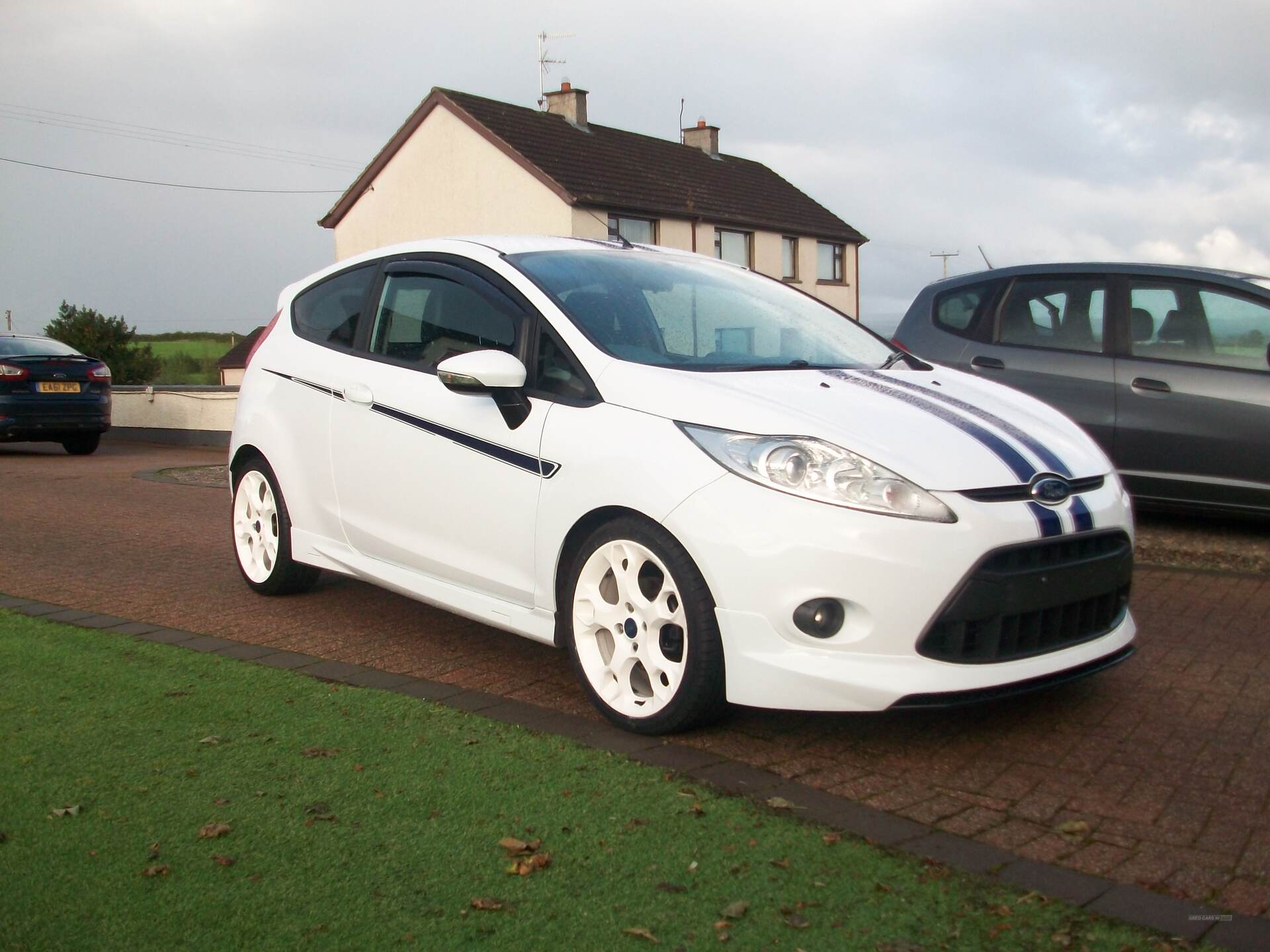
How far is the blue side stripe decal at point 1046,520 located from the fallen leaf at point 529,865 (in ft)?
6.04

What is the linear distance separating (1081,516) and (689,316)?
65.6 inches

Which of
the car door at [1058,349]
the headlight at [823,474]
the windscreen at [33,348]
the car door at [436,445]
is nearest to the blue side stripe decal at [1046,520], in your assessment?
the headlight at [823,474]

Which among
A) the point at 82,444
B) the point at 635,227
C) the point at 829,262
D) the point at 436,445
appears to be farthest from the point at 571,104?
the point at 436,445

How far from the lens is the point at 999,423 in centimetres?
441

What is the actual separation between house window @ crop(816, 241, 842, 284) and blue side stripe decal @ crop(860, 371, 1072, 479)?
38813 mm

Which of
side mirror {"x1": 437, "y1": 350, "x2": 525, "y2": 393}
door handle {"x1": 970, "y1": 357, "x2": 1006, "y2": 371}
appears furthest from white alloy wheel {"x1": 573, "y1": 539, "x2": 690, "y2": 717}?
door handle {"x1": 970, "y1": 357, "x2": 1006, "y2": 371}

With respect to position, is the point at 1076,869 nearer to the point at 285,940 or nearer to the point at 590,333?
the point at 285,940

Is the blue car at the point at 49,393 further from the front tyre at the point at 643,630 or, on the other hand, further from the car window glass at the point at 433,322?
the front tyre at the point at 643,630

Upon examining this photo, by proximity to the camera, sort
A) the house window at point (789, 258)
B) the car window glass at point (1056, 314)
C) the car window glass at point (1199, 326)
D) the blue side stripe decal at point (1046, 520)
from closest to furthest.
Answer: the blue side stripe decal at point (1046, 520)
the car window glass at point (1199, 326)
the car window glass at point (1056, 314)
the house window at point (789, 258)

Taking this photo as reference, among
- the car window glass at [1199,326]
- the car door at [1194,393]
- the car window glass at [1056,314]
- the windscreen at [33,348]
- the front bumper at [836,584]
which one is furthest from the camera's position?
the windscreen at [33,348]

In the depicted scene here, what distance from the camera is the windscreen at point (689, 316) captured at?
4.68 meters

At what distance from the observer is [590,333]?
4621 millimetres

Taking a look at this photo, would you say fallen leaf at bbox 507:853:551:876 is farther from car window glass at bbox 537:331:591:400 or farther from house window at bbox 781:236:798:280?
house window at bbox 781:236:798:280

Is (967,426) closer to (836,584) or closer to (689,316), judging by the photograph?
(836,584)
